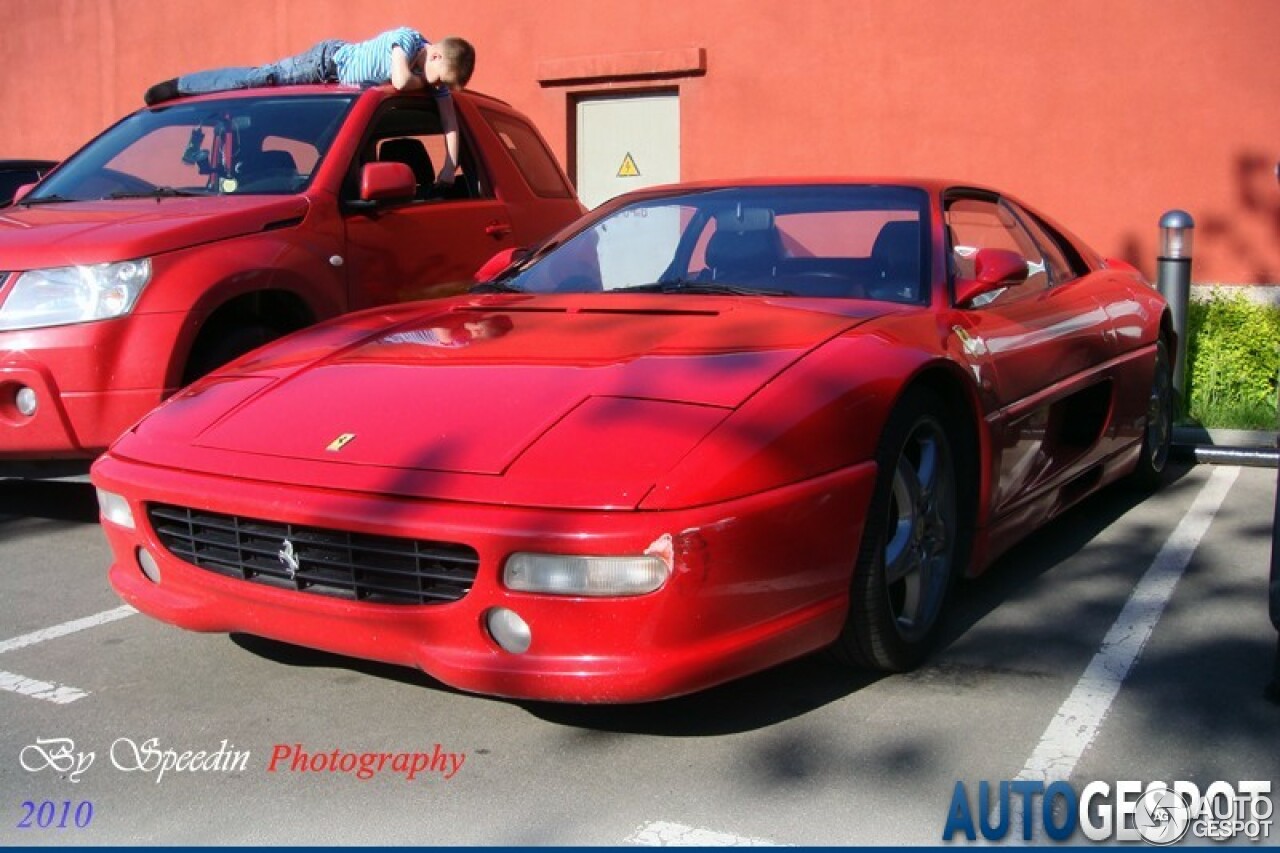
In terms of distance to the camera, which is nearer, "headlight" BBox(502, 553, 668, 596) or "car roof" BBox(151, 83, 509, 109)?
"headlight" BBox(502, 553, 668, 596)

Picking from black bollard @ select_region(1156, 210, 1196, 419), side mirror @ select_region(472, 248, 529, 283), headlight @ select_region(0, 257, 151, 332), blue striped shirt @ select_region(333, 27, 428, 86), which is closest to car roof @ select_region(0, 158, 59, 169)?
blue striped shirt @ select_region(333, 27, 428, 86)

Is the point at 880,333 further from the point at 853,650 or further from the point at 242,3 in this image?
the point at 242,3

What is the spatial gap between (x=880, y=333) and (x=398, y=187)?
2.64 metres

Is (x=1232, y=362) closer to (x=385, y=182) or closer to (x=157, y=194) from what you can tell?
(x=385, y=182)

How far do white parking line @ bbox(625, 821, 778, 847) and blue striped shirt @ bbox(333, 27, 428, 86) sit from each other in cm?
421

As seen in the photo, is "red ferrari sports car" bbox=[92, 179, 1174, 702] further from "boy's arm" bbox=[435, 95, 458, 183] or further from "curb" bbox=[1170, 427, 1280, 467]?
"curb" bbox=[1170, 427, 1280, 467]

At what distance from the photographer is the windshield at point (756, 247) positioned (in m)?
4.00

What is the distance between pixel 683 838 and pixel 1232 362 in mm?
5848

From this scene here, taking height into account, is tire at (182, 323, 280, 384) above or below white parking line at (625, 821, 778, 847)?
above

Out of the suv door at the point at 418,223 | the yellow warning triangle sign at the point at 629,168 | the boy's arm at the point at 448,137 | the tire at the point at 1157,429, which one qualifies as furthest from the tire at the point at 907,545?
the yellow warning triangle sign at the point at 629,168

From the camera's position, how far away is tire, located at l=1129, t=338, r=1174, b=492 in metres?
5.51

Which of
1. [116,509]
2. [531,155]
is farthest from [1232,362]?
[116,509]

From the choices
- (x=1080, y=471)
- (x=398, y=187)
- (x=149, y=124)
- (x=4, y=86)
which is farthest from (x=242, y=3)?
(x=1080, y=471)

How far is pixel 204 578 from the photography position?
3146 millimetres
